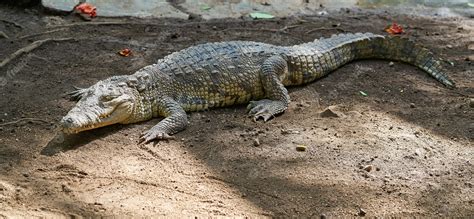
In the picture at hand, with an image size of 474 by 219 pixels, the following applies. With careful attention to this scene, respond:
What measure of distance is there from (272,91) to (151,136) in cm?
136

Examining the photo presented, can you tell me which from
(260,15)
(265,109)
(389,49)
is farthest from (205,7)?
(265,109)

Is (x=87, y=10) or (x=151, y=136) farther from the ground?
(x=87, y=10)

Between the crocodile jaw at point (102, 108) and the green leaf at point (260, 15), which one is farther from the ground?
the green leaf at point (260, 15)

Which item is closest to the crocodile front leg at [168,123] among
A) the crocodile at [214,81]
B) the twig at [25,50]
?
the crocodile at [214,81]

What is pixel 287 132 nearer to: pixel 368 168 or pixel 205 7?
pixel 368 168

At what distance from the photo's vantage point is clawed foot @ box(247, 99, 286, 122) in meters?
5.00

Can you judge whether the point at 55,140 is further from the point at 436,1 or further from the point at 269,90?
the point at 436,1

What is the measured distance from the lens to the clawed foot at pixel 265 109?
5.00 m

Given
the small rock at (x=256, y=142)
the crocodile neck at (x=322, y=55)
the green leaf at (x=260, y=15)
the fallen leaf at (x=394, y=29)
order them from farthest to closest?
the green leaf at (x=260, y=15) → the fallen leaf at (x=394, y=29) → the crocodile neck at (x=322, y=55) → the small rock at (x=256, y=142)

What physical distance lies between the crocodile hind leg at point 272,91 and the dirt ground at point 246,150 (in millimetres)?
117

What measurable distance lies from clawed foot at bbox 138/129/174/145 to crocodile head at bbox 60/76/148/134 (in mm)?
284

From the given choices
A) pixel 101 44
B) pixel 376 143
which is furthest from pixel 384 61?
pixel 101 44

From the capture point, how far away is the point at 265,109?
5086 mm

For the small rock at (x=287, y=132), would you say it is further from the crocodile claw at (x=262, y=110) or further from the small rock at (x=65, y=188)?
the small rock at (x=65, y=188)
